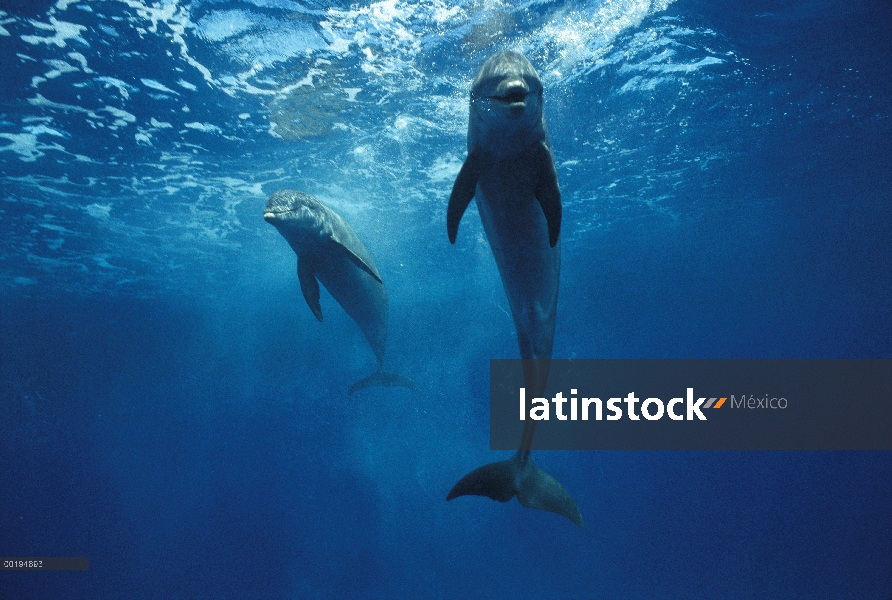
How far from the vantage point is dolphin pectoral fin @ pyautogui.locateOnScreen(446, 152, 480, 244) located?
397 centimetres

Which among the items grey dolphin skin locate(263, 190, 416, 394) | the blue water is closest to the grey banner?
the blue water

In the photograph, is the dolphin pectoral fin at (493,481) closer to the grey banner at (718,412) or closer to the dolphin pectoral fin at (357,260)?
the dolphin pectoral fin at (357,260)

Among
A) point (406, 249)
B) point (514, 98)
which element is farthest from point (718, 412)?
point (514, 98)

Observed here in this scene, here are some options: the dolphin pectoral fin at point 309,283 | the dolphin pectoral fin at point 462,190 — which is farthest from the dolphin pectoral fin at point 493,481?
the dolphin pectoral fin at point 309,283

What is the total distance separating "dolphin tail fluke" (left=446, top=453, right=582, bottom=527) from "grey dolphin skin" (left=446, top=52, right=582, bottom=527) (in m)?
0.01

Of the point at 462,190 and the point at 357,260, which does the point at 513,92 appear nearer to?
the point at 462,190

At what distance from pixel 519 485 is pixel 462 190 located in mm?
3872

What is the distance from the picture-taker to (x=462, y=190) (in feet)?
13.5

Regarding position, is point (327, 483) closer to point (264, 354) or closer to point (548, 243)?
point (264, 354)

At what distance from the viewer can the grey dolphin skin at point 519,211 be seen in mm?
3572

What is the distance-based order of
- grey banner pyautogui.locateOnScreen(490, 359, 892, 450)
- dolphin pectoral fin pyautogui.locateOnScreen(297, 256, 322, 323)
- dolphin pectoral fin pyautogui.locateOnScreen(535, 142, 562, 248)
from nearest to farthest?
dolphin pectoral fin pyautogui.locateOnScreen(535, 142, 562, 248) → dolphin pectoral fin pyautogui.locateOnScreen(297, 256, 322, 323) → grey banner pyautogui.locateOnScreen(490, 359, 892, 450)

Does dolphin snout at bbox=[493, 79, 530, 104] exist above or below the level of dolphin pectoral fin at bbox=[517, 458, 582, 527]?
above

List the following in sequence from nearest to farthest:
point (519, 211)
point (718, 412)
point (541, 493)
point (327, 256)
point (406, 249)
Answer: point (519, 211), point (541, 493), point (327, 256), point (406, 249), point (718, 412)

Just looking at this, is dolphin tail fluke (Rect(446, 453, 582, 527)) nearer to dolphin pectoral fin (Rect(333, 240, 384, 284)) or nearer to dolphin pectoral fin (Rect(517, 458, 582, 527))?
dolphin pectoral fin (Rect(517, 458, 582, 527))
